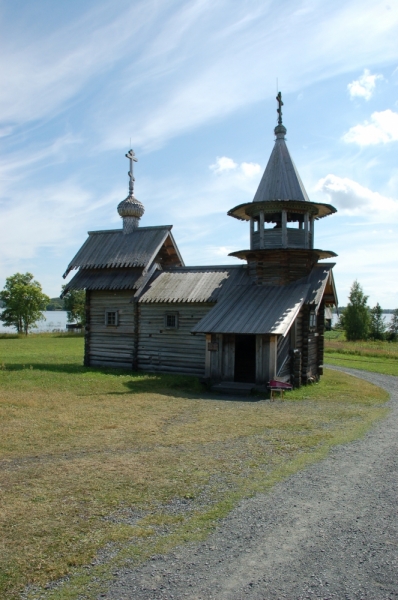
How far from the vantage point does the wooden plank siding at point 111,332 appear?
81.9ft

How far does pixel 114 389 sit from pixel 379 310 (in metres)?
64.4

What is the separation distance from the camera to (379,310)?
247 feet

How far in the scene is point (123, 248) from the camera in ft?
86.4

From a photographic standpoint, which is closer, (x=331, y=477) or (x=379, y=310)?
(x=331, y=477)

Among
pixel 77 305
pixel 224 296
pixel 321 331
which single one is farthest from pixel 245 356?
pixel 77 305

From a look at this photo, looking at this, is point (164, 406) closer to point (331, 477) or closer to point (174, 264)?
point (331, 477)

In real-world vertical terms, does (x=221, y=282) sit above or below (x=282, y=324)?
above

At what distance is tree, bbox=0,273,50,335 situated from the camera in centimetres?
7450

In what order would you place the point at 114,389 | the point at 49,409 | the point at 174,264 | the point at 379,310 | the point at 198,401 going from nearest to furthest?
the point at 49,409 → the point at 198,401 → the point at 114,389 → the point at 174,264 → the point at 379,310

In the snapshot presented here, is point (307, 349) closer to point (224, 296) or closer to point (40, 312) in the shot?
point (224, 296)

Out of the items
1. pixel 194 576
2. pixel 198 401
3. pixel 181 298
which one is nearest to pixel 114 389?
pixel 198 401

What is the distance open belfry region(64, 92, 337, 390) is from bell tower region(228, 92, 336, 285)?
0.15 feet

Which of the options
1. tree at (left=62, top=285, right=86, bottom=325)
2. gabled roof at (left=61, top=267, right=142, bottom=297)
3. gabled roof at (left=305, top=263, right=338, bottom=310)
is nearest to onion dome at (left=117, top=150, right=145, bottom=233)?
gabled roof at (left=61, top=267, right=142, bottom=297)

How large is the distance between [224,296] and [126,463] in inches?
532
